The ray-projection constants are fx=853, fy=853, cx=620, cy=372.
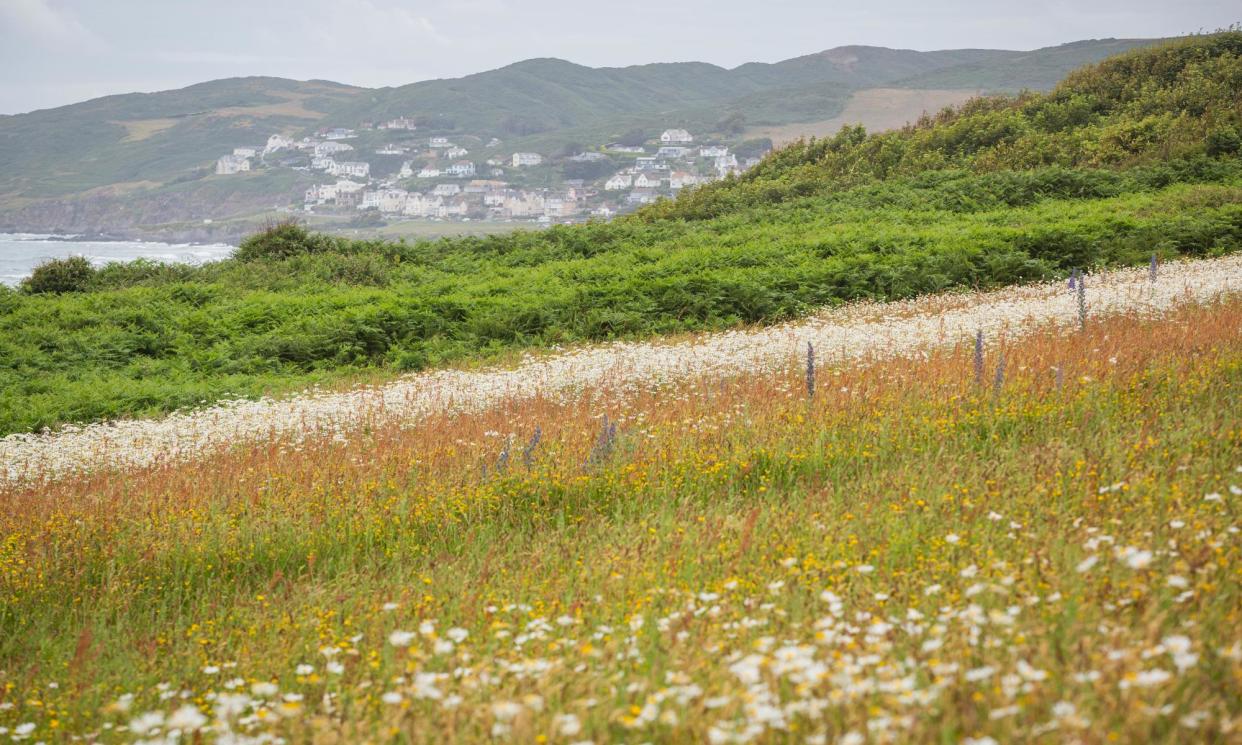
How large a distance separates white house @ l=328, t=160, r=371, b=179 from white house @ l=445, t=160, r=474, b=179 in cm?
1605

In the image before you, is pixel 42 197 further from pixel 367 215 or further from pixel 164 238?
pixel 367 215

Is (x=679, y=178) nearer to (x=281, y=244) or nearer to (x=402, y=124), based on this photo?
(x=281, y=244)

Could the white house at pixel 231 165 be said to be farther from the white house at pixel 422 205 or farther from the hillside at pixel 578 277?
the hillside at pixel 578 277

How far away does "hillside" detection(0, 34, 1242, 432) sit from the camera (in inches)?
640

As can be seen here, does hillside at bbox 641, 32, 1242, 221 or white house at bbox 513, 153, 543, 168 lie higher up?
white house at bbox 513, 153, 543, 168

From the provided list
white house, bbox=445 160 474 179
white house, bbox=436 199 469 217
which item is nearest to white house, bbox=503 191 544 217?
white house, bbox=436 199 469 217

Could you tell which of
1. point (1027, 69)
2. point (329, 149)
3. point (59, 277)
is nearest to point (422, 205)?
point (329, 149)

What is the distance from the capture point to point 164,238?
105 metres

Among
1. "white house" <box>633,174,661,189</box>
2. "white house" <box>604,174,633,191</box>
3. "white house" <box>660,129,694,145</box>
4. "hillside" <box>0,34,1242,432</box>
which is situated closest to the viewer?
"hillside" <box>0,34,1242,432</box>

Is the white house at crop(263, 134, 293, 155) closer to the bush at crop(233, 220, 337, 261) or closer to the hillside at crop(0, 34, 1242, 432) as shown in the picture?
the bush at crop(233, 220, 337, 261)

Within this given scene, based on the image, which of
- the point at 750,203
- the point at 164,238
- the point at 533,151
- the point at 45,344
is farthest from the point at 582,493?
the point at 533,151

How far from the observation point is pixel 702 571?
4.79 meters

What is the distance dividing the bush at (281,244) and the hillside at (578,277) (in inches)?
3.5

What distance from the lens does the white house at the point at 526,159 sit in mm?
143000
